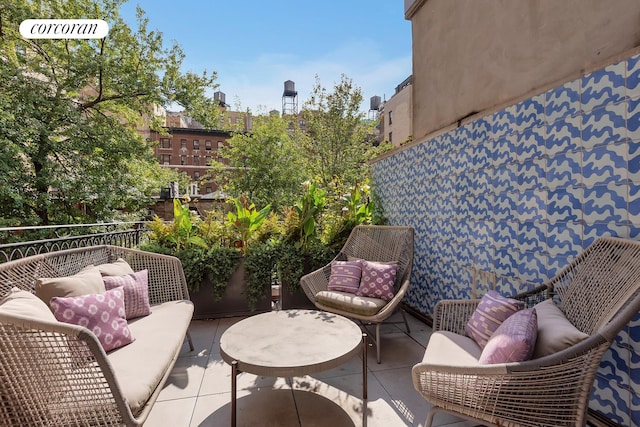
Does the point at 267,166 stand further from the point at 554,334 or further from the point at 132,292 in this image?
the point at 554,334

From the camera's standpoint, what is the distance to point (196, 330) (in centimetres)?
372

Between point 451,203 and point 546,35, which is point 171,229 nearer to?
point 451,203

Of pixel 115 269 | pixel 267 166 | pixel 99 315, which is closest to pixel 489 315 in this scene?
pixel 99 315

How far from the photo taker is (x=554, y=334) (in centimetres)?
163

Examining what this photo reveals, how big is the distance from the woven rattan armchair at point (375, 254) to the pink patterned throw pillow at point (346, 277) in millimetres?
180

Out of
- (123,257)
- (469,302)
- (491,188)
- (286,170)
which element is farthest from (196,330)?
(286,170)

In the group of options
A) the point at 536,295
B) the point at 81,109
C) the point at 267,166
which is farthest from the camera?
the point at 267,166

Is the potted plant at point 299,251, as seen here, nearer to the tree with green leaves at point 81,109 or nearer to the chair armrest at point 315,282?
the chair armrest at point 315,282

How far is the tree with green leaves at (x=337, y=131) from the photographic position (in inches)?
451

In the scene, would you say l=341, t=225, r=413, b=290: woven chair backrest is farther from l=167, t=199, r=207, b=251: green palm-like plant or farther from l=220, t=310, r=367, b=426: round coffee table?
l=167, t=199, r=207, b=251: green palm-like plant

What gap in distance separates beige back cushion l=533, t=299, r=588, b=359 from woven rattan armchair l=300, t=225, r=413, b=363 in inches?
53.8

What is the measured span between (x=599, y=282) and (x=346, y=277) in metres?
2.19

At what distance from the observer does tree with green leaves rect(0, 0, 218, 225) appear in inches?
331

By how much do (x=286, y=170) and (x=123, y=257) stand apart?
1219cm
